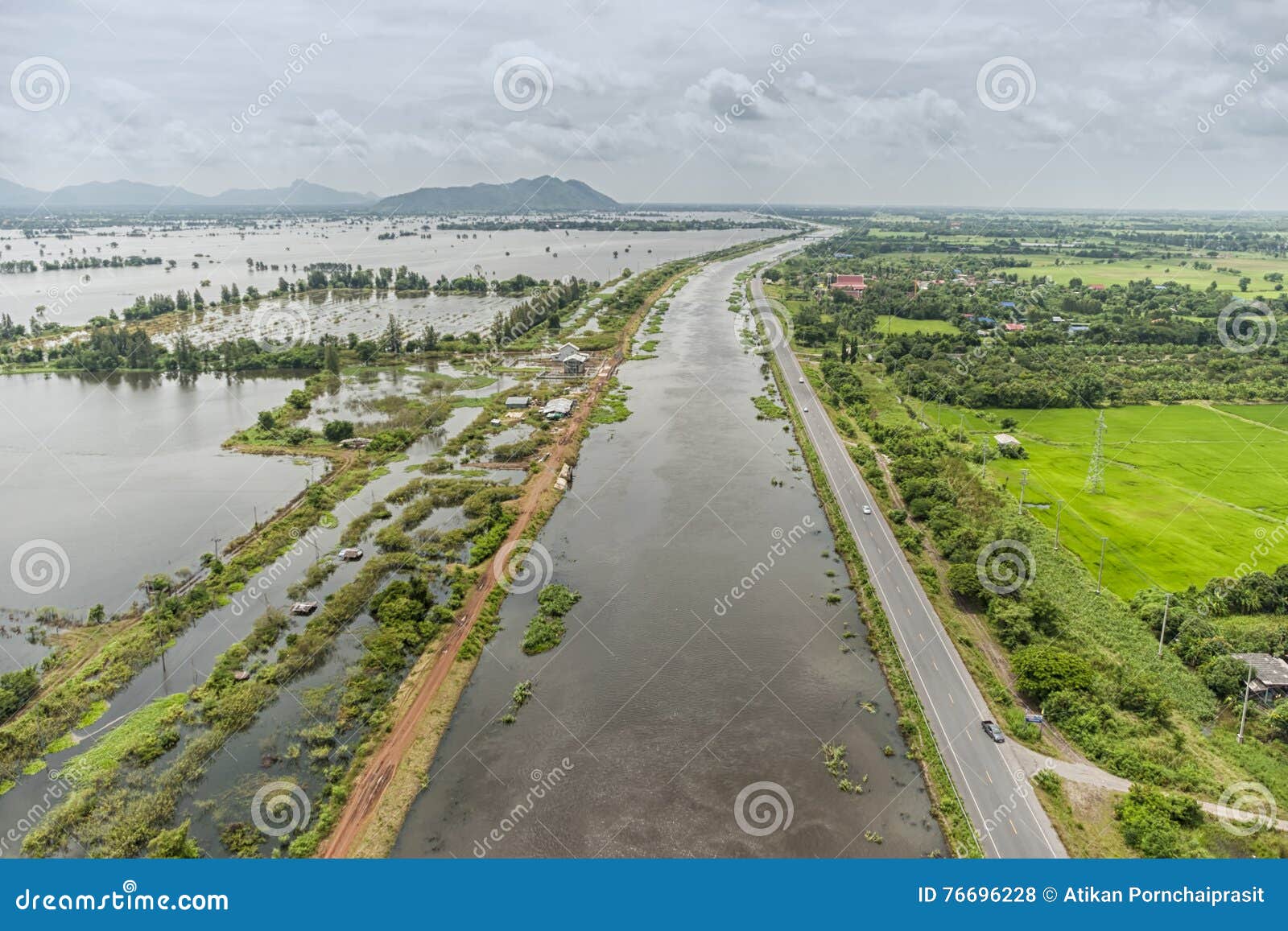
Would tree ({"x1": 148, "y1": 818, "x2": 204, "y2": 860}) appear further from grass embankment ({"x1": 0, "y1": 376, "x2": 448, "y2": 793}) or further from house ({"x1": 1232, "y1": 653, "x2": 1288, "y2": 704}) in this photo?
house ({"x1": 1232, "y1": 653, "x2": 1288, "y2": 704})

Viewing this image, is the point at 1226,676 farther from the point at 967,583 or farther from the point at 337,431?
the point at 337,431

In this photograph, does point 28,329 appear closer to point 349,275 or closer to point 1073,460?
point 349,275

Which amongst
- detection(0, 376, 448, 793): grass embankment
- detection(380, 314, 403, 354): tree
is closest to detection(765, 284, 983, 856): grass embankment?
detection(0, 376, 448, 793): grass embankment

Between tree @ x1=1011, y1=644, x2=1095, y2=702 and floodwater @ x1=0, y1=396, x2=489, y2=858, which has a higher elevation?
tree @ x1=1011, y1=644, x2=1095, y2=702

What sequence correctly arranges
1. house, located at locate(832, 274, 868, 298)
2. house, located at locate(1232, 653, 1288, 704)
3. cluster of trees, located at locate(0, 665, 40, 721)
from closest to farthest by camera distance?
cluster of trees, located at locate(0, 665, 40, 721), house, located at locate(1232, 653, 1288, 704), house, located at locate(832, 274, 868, 298)

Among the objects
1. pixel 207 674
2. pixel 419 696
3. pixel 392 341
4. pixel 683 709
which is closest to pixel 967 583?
pixel 683 709

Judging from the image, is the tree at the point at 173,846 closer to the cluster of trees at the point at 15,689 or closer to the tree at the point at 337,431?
the cluster of trees at the point at 15,689
